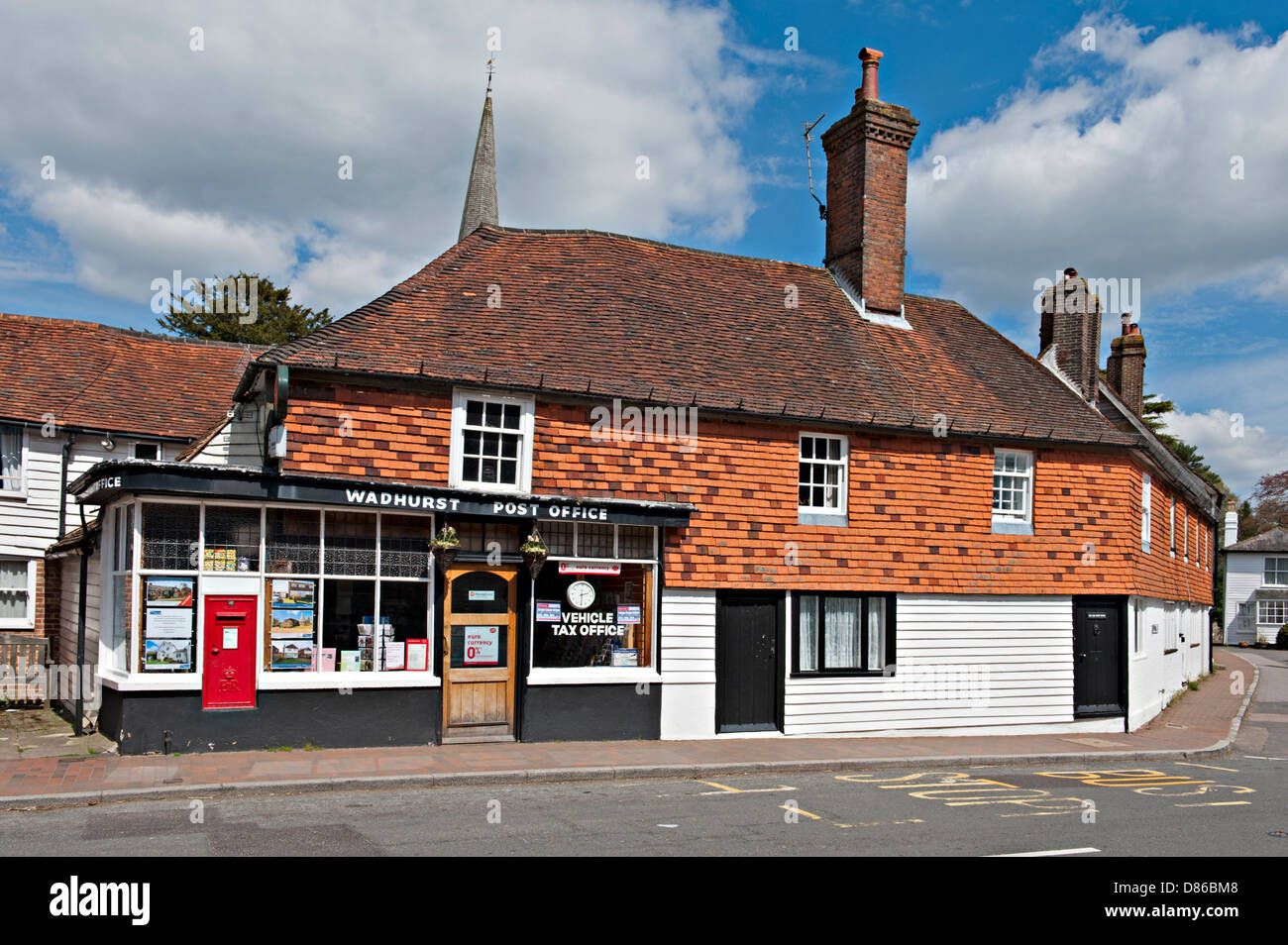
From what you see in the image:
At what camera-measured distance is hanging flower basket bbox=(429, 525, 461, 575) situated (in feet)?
45.3

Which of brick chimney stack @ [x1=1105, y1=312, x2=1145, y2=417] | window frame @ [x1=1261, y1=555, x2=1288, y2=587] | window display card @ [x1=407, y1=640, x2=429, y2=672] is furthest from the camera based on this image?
window frame @ [x1=1261, y1=555, x2=1288, y2=587]

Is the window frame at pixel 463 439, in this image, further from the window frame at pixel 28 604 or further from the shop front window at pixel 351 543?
the window frame at pixel 28 604

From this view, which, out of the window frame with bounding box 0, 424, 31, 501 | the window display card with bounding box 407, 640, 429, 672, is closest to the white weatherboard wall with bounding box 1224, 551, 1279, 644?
the window display card with bounding box 407, 640, 429, 672

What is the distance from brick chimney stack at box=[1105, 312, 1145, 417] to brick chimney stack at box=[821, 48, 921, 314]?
62.4 feet

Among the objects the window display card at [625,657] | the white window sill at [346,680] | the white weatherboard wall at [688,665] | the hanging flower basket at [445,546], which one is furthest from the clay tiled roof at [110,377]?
the white weatherboard wall at [688,665]

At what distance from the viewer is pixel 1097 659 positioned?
19.5m

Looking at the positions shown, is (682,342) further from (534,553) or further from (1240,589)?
(1240,589)

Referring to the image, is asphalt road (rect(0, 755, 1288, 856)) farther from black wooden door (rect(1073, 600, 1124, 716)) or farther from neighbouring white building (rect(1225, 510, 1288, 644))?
neighbouring white building (rect(1225, 510, 1288, 644))

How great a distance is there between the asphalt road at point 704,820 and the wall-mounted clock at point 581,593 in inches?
134

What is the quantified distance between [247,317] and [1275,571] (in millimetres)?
56425

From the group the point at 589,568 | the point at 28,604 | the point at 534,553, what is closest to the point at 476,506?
the point at 534,553

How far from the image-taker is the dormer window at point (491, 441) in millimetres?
14750
